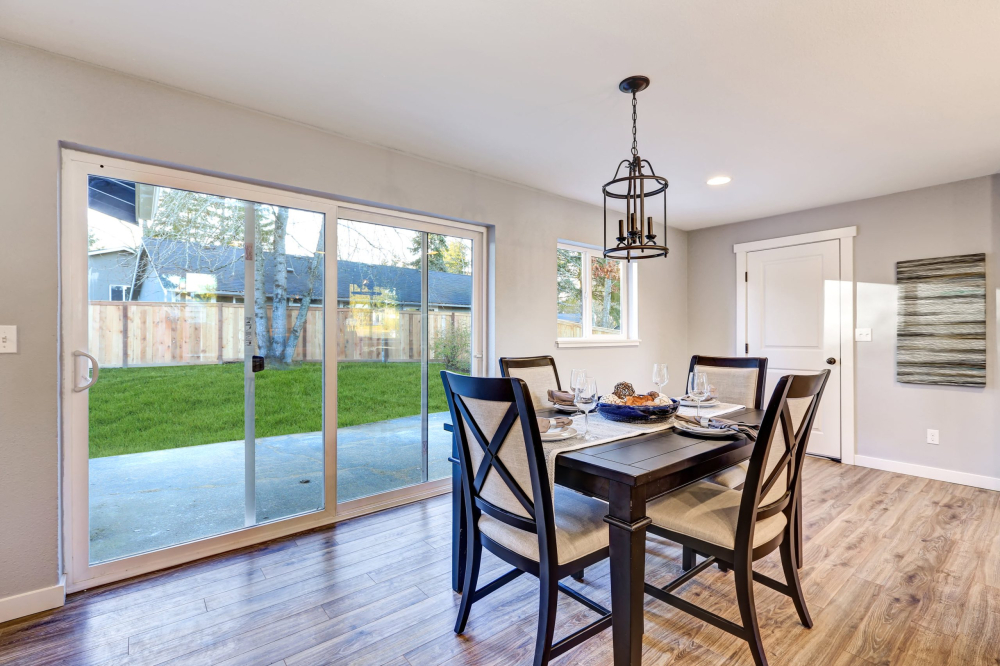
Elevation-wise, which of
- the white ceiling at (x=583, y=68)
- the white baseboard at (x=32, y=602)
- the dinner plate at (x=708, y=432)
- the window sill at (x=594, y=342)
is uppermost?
the white ceiling at (x=583, y=68)

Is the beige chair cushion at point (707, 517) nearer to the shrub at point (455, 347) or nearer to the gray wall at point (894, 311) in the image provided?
the shrub at point (455, 347)

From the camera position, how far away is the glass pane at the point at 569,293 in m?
4.25

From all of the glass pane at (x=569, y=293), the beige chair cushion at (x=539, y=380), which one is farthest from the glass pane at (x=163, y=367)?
the glass pane at (x=569, y=293)

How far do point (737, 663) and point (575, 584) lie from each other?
28.4 inches

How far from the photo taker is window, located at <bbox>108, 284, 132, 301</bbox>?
2229mm

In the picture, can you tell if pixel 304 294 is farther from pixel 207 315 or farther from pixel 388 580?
pixel 388 580

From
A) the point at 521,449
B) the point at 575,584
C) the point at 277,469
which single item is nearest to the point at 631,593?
the point at 521,449

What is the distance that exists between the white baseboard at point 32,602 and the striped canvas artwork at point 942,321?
5680 millimetres

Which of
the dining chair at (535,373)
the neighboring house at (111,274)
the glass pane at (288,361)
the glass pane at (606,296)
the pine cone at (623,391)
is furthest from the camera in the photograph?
the glass pane at (606,296)

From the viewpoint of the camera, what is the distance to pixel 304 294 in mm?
2793

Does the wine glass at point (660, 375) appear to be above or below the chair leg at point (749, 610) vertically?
above

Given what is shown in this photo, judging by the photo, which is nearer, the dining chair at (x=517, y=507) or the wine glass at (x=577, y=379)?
the dining chair at (x=517, y=507)

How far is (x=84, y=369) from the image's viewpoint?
2115mm

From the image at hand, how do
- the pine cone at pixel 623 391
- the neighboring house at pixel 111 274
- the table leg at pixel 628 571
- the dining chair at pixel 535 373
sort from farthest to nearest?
the dining chair at pixel 535 373, the pine cone at pixel 623 391, the neighboring house at pixel 111 274, the table leg at pixel 628 571
